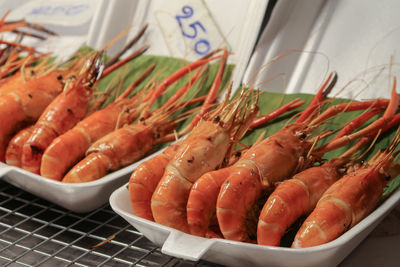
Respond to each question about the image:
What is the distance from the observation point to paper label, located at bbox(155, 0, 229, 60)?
236cm

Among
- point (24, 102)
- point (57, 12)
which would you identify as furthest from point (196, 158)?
point (57, 12)

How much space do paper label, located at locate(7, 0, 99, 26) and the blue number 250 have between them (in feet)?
2.34

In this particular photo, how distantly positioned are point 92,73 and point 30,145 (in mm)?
483

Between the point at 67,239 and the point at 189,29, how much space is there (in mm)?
1332

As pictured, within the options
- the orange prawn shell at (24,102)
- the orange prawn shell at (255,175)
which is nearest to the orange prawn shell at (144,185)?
the orange prawn shell at (255,175)

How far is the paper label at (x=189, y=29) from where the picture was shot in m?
2.36

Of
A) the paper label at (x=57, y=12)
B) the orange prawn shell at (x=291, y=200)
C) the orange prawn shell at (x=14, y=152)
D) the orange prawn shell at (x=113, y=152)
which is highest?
the paper label at (x=57, y=12)

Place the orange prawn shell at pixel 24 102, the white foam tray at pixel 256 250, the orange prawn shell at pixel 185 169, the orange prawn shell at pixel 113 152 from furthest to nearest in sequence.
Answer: the orange prawn shell at pixel 24 102 → the orange prawn shell at pixel 113 152 → the orange prawn shell at pixel 185 169 → the white foam tray at pixel 256 250

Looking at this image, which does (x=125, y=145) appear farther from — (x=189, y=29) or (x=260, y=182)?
(x=189, y=29)

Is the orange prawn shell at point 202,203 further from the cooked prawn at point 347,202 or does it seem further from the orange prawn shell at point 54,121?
the orange prawn shell at point 54,121

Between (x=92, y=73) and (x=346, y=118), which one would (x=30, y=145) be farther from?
(x=346, y=118)

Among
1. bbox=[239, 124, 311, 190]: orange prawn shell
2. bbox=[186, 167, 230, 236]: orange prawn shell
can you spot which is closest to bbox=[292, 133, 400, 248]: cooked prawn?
bbox=[239, 124, 311, 190]: orange prawn shell

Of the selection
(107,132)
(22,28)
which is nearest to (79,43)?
(22,28)

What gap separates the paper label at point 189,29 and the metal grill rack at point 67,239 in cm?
101
